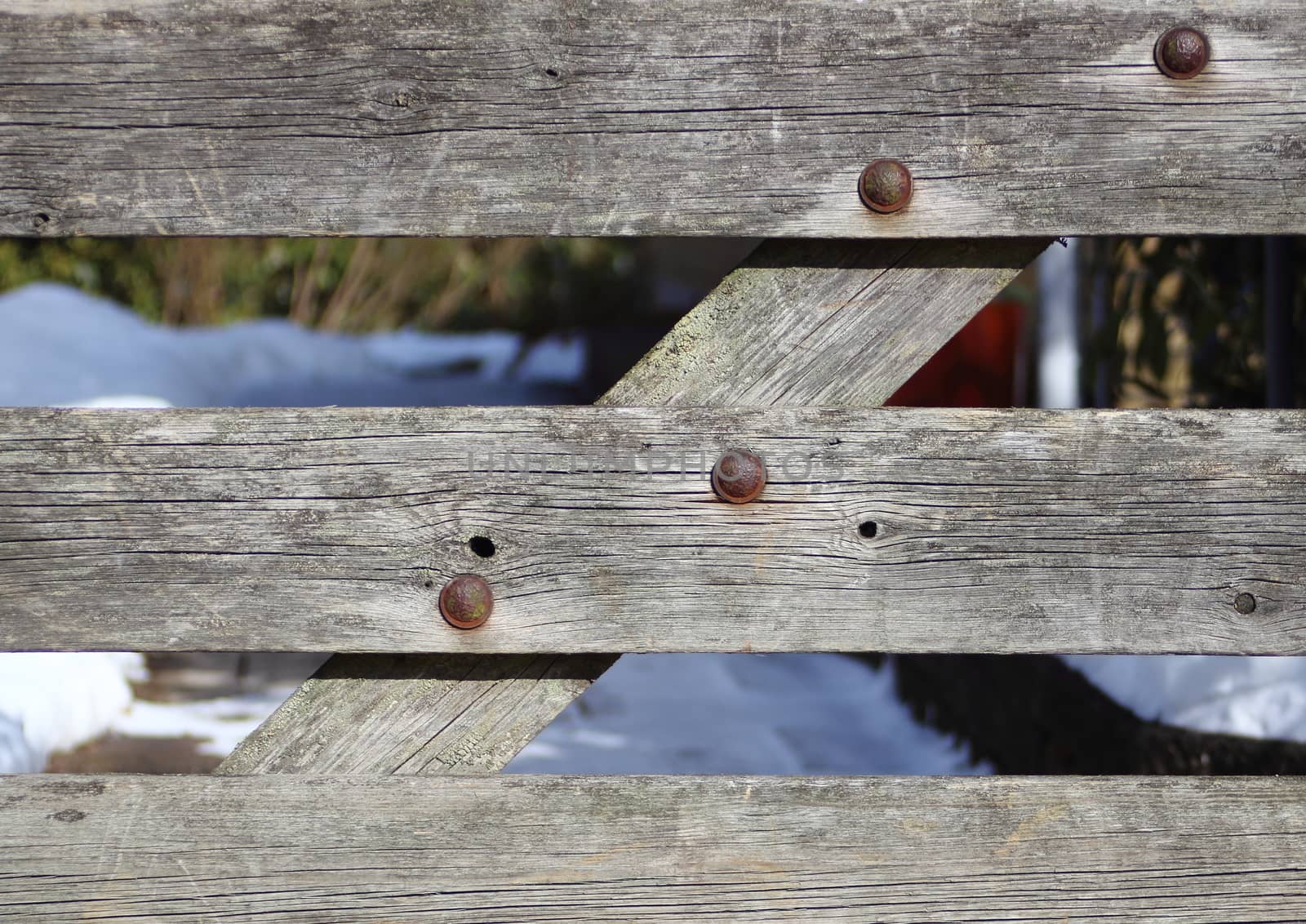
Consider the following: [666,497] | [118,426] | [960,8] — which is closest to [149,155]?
[118,426]

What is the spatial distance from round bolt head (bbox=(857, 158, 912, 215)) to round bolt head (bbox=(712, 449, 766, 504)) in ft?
1.07

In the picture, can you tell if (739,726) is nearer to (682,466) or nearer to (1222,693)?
(1222,693)

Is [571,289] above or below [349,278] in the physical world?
above

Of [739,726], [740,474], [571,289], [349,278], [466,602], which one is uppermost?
[571,289]

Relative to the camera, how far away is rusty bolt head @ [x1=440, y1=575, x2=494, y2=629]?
134cm

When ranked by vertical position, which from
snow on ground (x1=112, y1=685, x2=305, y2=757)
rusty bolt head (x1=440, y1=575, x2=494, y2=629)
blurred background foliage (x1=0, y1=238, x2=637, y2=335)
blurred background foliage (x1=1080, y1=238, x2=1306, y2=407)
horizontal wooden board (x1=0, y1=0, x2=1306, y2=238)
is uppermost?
blurred background foliage (x1=0, y1=238, x2=637, y2=335)

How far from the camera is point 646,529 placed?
1371 mm

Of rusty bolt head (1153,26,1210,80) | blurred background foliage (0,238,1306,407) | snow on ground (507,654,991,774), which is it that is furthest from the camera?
snow on ground (507,654,991,774)

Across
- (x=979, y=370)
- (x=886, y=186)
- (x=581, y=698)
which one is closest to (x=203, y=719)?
(x=581, y=698)

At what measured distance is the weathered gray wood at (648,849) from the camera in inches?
54.7

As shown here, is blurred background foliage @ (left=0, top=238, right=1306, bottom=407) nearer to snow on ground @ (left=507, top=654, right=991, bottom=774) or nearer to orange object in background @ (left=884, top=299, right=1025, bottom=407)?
orange object in background @ (left=884, top=299, right=1025, bottom=407)

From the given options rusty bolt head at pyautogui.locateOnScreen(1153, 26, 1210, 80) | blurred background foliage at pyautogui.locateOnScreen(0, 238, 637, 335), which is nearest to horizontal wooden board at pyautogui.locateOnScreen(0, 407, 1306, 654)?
rusty bolt head at pyautogui.locateOnScreen(1153, 26, 1210, 80)

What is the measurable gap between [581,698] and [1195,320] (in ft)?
8.39

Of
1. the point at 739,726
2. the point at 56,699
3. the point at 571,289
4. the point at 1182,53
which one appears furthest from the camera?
the point at 571,289
